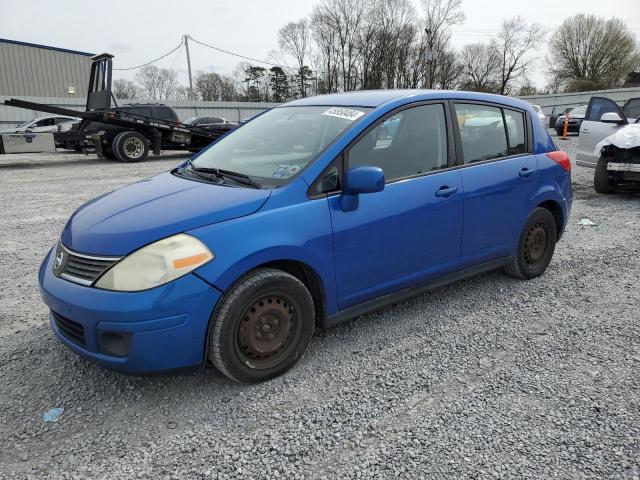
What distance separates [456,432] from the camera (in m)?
2.40

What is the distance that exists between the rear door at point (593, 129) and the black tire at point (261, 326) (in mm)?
7867

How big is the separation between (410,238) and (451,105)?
1154 millimetres

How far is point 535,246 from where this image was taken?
445cm

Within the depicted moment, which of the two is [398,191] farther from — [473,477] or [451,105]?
[473,477]

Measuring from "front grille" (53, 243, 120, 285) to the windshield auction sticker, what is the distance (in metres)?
1.72

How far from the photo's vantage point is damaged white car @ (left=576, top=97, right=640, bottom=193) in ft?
25.7

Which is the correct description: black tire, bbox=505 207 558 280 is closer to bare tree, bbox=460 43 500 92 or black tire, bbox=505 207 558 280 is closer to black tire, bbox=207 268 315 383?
black tire, bbox=207 268 315 383

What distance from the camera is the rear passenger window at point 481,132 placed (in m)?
3.75

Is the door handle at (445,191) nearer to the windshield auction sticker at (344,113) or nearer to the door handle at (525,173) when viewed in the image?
the windshield auction sticker at (344,113)

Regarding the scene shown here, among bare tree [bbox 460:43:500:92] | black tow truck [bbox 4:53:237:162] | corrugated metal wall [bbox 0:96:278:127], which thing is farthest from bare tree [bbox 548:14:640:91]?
black tow truck [bbox 4:53:237:162]

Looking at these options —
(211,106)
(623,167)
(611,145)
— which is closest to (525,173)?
(623,167)

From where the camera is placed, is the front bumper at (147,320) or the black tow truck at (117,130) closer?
the front bumper at (147,320)

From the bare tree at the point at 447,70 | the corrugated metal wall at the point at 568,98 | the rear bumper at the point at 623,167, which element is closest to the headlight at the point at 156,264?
the rear bumper at the point at 623,167

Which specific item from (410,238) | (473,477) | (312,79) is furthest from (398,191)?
(312,79)
